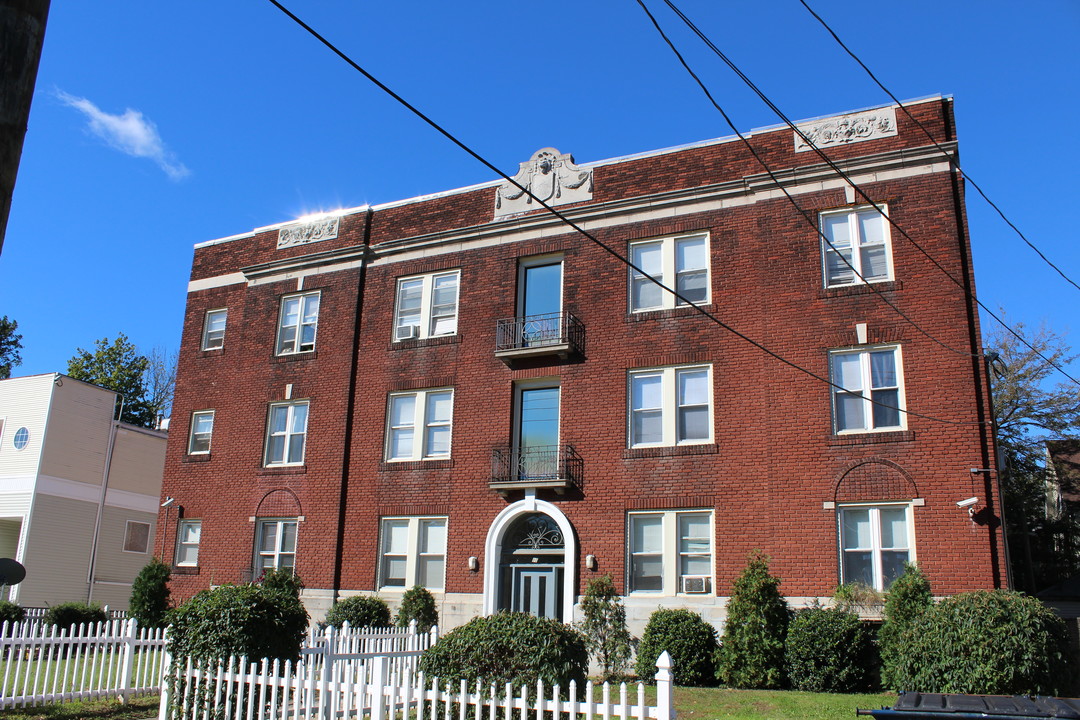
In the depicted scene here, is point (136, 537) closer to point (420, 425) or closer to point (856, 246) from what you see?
point (420, 425)

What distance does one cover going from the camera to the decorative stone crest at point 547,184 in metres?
23.1

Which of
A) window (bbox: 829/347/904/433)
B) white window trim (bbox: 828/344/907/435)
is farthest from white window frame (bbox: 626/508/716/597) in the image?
window (bbox: 829/347/904/433)

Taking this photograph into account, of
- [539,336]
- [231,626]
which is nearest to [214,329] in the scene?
[539,336]

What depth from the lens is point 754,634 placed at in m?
17.4

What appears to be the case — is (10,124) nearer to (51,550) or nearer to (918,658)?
(918,658)

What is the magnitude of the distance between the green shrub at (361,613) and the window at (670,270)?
9.50m

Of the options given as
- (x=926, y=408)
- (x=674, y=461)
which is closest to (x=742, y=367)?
(x=674, y=461)

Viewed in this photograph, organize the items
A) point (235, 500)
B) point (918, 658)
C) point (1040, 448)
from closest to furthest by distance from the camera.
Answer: point (918, 658), point (235, 500), point (1040, 448)

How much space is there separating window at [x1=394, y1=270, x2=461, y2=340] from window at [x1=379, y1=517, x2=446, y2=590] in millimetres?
4971

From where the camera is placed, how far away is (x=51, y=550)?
31.2 meters

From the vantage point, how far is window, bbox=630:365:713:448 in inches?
807

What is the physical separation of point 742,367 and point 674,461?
2.60 m

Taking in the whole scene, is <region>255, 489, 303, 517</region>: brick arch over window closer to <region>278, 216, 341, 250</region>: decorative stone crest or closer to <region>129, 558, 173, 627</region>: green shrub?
<region>129, 558, 173, 627</region>: green shrub

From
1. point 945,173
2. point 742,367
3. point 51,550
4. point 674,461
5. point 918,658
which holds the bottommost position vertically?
point 918,658
